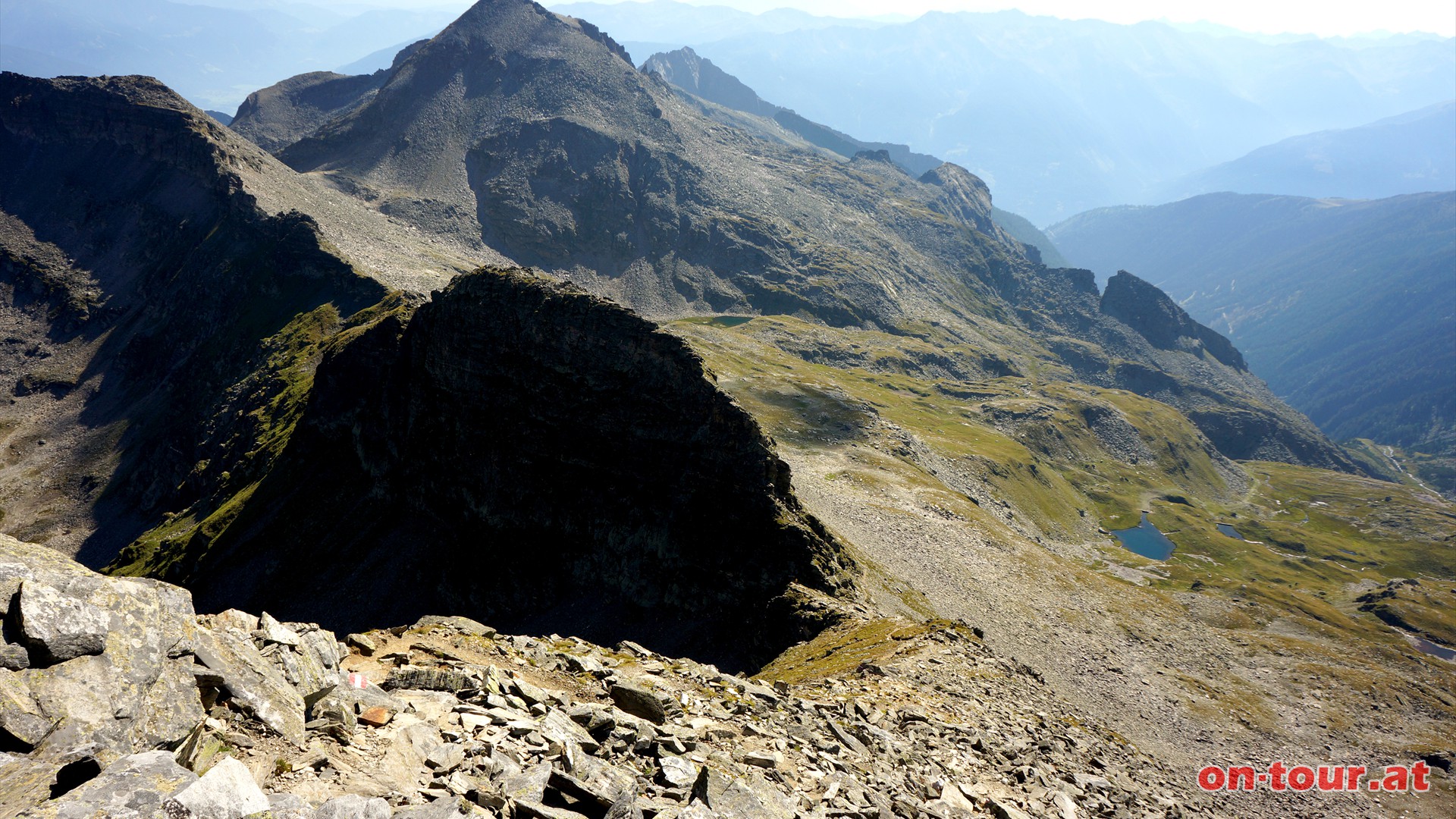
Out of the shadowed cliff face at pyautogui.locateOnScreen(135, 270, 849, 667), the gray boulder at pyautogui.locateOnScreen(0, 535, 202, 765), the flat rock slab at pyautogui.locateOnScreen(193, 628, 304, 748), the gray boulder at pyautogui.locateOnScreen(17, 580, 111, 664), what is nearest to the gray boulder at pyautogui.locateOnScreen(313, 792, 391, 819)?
the flat rock slab at pyautogui.locateOnScreen(193, 628, 304, 748)

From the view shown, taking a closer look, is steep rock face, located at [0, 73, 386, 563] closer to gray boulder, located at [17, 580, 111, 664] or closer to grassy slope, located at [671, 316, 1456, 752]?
grassy slope, located at [671, 316, 1456, 752]

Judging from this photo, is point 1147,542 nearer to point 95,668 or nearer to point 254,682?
point 254,682

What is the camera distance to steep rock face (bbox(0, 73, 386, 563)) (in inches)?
5027

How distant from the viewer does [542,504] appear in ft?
238

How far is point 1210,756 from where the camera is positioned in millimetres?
66188

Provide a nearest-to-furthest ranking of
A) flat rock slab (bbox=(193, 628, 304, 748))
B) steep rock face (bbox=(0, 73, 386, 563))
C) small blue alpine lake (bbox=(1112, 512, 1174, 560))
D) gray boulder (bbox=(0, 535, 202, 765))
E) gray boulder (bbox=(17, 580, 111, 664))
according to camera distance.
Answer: gray boulder (bbox=(0, 535, 202, 765)), gray boulder (bbox=(17, 580, 111, 664)), flat rock slab (bbox=(193, 628, 304, 748)), steep rock face (bbox=(0, 73, 386, 563)), small blue alpine lake (bbox=(1112, 512, 1174, 560))

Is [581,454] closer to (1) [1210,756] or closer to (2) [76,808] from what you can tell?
(2) [76,808]

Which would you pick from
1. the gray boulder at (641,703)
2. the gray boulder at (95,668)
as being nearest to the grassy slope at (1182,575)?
the gray boulder at (641,703)

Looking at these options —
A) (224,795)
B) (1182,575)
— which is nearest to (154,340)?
(224,795)

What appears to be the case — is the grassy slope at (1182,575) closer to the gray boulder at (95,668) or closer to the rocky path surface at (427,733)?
the rocky path surface at (427,733)

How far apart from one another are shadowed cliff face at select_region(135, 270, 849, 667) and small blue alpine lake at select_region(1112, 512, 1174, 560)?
156678mm

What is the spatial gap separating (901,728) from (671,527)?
33.4m

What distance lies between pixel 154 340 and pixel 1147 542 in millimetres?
257340

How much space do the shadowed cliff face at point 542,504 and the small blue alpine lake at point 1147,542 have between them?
156678mm
